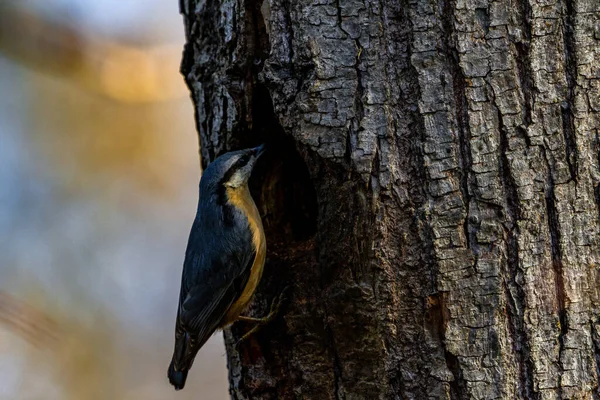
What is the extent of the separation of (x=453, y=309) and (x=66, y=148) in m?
4.69

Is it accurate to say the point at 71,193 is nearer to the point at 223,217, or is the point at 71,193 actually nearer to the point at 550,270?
the point at 223,217

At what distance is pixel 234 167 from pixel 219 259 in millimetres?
489

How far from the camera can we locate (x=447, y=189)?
1.86 metres

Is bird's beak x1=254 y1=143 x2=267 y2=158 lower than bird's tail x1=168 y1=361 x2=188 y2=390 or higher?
higher

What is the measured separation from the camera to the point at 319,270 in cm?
221

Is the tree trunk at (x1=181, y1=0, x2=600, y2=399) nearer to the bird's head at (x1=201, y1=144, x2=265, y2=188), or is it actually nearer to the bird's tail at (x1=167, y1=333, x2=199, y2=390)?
the bird's head at (x1=201, y1=144, x2=265, y2=188)

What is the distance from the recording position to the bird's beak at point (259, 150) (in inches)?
101

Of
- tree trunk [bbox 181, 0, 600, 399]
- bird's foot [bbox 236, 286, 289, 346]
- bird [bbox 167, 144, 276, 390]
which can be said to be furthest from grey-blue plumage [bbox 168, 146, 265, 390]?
tree trunk [bbox 181, 0, 600, 399]

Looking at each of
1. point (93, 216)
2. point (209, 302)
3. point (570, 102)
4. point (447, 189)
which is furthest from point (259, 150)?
point (93, 216)

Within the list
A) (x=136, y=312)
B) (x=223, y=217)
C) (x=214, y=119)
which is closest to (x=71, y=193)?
(x=136, y=312)

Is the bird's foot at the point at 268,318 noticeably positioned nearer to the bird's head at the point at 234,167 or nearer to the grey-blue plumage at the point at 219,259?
the grey-blue plumage at the point at 219,259

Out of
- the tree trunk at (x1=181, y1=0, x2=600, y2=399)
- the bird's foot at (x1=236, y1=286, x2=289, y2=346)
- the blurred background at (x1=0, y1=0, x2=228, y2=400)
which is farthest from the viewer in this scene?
the blurred background at (x1=0, y1=0, x2=228, y2=400)

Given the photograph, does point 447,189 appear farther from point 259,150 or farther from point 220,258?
point 220,258

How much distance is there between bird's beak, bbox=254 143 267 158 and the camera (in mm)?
2572
